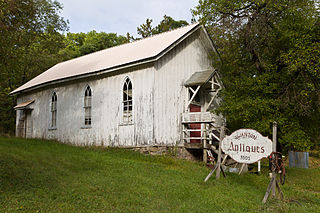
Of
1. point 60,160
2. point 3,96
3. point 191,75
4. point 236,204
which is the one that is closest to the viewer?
point 236,204

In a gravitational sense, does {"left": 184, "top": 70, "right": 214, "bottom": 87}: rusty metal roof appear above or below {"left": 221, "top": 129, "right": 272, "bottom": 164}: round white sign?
above

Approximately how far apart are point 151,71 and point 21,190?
860 cm

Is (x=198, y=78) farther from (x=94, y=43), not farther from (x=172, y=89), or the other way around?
(x=94, y=43)

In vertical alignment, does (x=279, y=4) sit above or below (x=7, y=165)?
above

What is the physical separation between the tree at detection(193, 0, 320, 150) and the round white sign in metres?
3.80

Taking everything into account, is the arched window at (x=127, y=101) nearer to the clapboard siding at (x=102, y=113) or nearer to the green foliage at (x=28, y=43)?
the clapboard siding at (x=102, y=113)

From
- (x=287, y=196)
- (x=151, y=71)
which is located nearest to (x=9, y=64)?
(x=151, y=71)

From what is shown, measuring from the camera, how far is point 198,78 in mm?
16312

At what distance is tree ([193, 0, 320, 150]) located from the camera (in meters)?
12.7

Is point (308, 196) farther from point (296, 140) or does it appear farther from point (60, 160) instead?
point (60, 160)

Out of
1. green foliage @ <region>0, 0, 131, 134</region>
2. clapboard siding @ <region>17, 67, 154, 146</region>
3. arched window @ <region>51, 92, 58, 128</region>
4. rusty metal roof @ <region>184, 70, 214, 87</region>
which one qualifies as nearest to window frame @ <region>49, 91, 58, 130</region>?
arched window @ <region>51, 92, 58, 128</region>

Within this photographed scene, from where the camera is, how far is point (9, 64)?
12828 millimetres

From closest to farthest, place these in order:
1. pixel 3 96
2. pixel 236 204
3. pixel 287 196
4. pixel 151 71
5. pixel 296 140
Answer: pixel 236 204
pixel 287 196
pixel 296 140
pixel 151 71
pixel 3 96

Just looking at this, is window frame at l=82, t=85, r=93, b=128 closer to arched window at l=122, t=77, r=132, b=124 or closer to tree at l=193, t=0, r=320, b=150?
arched window at l=122, t=77, r=132, b=124
